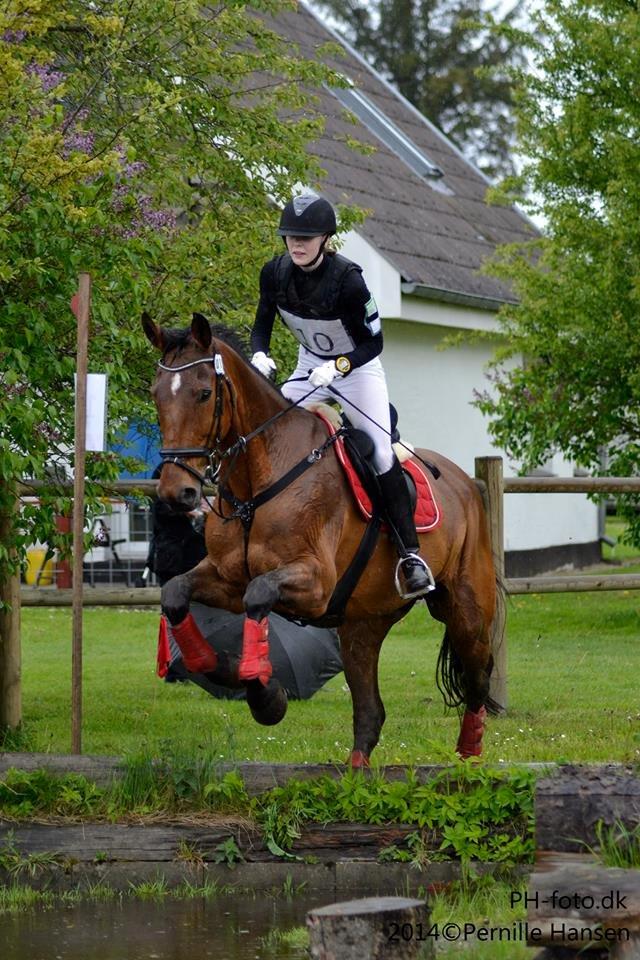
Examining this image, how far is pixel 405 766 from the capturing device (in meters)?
6.73

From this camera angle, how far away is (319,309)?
23.5 feet

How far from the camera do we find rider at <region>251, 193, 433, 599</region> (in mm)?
6973

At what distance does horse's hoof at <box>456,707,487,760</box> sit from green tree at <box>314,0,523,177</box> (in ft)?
121

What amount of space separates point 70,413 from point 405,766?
2915 millimetres

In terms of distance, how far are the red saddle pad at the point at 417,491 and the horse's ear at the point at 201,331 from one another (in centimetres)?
92

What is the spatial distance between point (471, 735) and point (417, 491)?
1.42 metres

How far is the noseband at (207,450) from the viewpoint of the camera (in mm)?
6312

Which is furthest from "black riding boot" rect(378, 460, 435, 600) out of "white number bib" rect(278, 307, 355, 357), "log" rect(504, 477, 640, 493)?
"log" rect(504, 477, 640, 493)

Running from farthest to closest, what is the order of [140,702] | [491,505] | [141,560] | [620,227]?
[141,560] → [620,227] → [140,702] → [491,505]

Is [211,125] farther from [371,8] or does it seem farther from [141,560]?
[371,8]

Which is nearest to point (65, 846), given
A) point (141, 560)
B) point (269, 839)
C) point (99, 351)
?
point (269, 839)

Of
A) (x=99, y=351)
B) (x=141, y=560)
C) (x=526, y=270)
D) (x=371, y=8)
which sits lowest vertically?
(x=141, y=560)

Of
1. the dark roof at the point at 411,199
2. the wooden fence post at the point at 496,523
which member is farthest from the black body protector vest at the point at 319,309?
the dark roof at the point at 411,199

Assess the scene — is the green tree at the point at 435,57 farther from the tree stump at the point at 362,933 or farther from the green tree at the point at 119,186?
the tree stump at the point at 362,933
